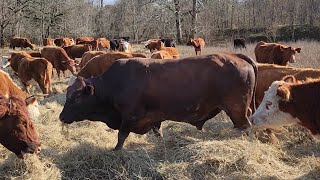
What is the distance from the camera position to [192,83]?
633cm

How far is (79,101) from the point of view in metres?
6.43

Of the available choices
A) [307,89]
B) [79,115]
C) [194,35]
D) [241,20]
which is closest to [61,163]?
[79,115]

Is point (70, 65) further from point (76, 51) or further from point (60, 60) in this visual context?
point (76, 51)

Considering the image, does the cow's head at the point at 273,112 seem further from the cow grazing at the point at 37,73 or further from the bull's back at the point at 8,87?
the cow grazing at the point at 37,73

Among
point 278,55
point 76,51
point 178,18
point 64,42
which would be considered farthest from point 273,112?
point 178,18

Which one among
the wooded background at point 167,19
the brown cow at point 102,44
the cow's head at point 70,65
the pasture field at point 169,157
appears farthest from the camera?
the wooded background at point 167,19

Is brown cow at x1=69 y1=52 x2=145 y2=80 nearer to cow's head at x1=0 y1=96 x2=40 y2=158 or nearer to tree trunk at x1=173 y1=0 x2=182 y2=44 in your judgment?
cow's head at x1=0 y1=96 x2=40 y2=158

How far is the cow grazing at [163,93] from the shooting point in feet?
20.7

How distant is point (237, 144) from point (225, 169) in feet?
2.35

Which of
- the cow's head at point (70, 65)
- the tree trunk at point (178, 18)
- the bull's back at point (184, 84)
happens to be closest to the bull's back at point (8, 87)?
the bull's back at point (184, 84)

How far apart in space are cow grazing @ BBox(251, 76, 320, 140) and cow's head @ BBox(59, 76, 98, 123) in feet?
8.20

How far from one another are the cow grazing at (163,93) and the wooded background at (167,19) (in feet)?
106

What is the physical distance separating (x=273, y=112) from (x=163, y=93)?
168 centimetres

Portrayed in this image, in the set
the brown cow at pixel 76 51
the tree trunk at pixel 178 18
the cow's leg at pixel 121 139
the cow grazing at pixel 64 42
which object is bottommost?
the cow's leg at pixel 121 139
